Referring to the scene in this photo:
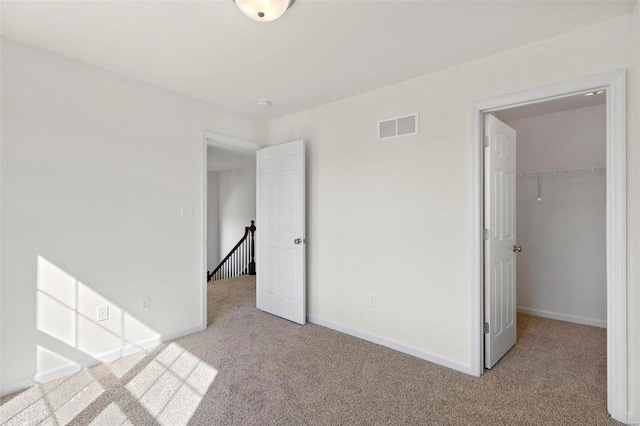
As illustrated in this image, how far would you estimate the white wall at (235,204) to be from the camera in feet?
23.5

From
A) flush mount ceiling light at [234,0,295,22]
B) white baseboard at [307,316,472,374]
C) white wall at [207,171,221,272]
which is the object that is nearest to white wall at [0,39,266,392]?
white baseboard at [307,316,472,374]

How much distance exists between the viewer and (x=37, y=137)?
2.22 metres

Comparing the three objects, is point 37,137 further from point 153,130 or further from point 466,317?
point 466,317

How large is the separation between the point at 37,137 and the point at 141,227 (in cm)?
98

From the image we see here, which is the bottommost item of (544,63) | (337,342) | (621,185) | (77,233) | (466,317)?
(337,342)

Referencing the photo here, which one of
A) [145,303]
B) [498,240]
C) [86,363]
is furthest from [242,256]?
[498,240]

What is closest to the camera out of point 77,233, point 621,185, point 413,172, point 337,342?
point 621,185

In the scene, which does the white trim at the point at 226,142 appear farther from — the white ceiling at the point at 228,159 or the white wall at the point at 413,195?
the white ceiling at the point at 228,159

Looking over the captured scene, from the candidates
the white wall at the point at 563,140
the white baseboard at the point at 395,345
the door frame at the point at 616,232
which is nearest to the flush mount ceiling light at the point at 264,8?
the door frame at the point at 616,232

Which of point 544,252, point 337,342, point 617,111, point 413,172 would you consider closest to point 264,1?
point 413,172

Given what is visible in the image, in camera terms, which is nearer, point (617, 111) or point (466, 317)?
point (617, 111)

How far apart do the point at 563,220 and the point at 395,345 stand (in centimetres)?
255

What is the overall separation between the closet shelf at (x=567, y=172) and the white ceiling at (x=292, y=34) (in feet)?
6.84

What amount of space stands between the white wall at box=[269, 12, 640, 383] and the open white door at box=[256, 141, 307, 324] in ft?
0.52
